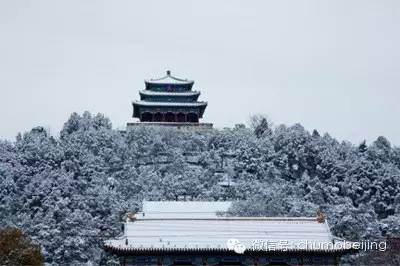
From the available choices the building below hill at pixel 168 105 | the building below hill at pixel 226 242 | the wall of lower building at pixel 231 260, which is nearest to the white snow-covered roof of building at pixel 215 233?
the building below hill at pixel 226 242

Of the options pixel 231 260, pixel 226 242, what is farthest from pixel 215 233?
pixel 231 260

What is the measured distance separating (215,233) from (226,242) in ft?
2.46

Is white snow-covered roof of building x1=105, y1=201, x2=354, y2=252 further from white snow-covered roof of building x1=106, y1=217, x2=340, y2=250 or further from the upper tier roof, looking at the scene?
the upper tier roof

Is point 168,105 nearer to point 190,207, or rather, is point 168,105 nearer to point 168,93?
point 168,93

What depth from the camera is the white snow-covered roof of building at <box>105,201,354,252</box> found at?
3178cm

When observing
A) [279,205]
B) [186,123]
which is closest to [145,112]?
[186,123]

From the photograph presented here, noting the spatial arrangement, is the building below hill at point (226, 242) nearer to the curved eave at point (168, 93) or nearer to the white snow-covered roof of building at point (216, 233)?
the white snow-covered roof of building at point (216, 233)

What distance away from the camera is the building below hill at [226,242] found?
3169 cm

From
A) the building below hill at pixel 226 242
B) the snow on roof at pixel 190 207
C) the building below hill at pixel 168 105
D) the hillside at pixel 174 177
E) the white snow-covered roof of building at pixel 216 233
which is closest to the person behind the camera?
the building below hill at pixel 226 242

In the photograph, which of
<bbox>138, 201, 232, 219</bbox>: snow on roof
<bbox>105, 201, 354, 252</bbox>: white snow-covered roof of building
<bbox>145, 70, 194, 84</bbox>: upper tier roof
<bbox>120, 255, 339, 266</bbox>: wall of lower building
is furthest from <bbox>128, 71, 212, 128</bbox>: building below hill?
<bbox>120, 255, 339, 266</bbox>: wall of lower building

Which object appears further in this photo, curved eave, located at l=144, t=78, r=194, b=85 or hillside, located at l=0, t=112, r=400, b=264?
curved eave, located at l=144, t=78, r=194, b=85

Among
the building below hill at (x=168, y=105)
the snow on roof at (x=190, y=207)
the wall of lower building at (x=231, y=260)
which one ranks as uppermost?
the building below hill at (x=168, y=105)

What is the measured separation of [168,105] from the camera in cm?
7762

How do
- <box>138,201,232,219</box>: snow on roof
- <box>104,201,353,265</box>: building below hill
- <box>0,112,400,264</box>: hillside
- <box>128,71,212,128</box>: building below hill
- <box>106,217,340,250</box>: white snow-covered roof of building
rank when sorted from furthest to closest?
<box>128,71,212,128</box>: building below hill → <box>0,112,400,264</box>: hillside → <box>138,201,232,219</box>: snow on roof → <box>106,217,340,250</box>: white snow-covered roof of building → <box>104,201,353,265</box>: building below hill
